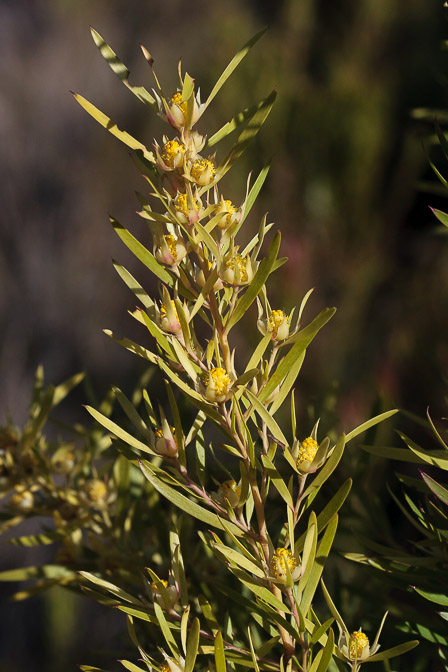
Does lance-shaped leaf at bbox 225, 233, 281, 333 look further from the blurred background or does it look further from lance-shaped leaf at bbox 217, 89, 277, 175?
the blurred background

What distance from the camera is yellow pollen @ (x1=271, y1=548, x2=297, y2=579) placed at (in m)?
0.17

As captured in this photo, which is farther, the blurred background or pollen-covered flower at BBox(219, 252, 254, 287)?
the blurred background

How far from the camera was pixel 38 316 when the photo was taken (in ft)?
9.00

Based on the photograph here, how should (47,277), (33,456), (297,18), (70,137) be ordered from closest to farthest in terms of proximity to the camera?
1. (33,456)
2. (297,18)
3. (47,277)
4. (70,137)

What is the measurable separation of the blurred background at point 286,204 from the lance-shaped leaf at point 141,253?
51.2 inches

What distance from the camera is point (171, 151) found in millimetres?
168

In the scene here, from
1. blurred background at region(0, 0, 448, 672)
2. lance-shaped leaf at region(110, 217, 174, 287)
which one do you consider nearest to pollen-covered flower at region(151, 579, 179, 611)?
lance-shaped leaf at region(110, 217, 174, 287)

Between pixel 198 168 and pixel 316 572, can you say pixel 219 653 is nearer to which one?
pixel 316 572

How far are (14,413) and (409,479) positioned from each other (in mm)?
2043

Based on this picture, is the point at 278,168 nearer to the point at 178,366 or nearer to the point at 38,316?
the point at 38,316

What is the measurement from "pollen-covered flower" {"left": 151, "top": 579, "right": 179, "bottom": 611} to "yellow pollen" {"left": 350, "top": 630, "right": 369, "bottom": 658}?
0.06 meters

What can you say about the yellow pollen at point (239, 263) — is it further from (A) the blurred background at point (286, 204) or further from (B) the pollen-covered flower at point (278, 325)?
(A) the blurred background at point (286, 204)

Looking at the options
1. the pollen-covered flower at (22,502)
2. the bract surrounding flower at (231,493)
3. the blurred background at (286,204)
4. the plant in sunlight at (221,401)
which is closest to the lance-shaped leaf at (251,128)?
the plant in sunlight at (221,401)

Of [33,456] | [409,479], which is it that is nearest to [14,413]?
[33,456]
